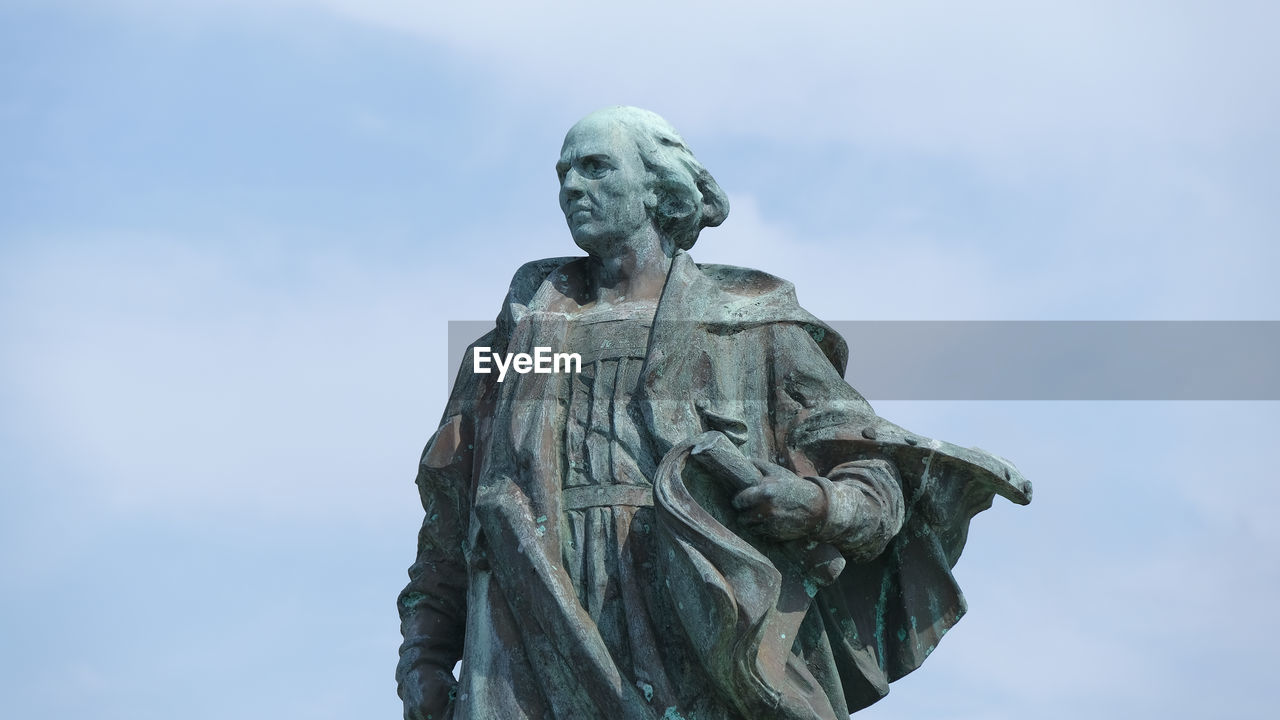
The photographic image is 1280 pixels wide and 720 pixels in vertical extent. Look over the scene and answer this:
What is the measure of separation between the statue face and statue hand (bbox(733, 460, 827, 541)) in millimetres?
1623

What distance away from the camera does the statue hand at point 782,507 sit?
974cm

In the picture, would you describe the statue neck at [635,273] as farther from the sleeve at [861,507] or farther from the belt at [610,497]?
the sleeve at [861,507]

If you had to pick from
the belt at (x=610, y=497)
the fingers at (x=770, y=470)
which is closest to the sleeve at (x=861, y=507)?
the fingers at (x=770, y=470)

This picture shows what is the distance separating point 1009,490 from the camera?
33.4 ft

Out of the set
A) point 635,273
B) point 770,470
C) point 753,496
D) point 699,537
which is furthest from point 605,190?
point 699,537

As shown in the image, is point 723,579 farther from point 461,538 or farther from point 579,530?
point 461,538

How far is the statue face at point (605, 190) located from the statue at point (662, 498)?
0.03ft

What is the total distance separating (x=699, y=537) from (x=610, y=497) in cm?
59

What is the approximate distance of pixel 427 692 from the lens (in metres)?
10.4

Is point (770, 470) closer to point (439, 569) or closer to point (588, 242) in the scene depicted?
point (588, 242)

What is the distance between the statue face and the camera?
35.6 feet

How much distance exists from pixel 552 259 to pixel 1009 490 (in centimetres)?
254

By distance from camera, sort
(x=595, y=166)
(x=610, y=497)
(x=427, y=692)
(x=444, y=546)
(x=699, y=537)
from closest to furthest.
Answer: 1. (x=699, y=537)
2. (x=610, y=497)
3. (x=427, y=692)
4. (x=444, y=546)
5. (x=595, y=166)

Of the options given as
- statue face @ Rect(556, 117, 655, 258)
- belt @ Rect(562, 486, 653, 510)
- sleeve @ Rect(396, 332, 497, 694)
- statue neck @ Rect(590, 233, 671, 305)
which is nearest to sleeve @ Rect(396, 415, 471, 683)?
sleeve @ Rect(396, 332, 497, 694)
